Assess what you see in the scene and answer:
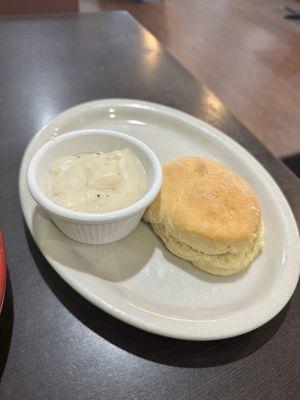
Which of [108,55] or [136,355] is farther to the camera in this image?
[108,55]

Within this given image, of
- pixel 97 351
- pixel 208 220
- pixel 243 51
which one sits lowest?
Answer: pixel 243 51

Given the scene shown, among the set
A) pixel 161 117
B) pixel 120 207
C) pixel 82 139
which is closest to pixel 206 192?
→ pixel 120 207

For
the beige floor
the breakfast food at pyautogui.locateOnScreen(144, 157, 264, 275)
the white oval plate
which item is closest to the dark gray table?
the white oval plate

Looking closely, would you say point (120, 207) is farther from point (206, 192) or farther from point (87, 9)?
point (87, 9)

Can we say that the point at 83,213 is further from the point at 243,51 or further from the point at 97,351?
the point at 243,51

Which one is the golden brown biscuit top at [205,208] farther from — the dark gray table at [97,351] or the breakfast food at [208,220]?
the dark gray table at [97,351]

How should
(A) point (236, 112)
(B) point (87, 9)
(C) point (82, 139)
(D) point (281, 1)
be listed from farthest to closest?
(D) point (281, 1), (B) point (87, 9), (A) point (236, 112), (C) point (82, 139)

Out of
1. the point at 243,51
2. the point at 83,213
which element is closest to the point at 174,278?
the point at 83,213
